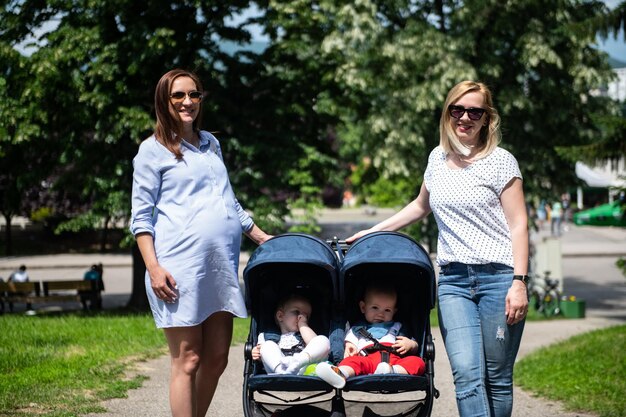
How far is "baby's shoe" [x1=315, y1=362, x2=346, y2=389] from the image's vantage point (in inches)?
179

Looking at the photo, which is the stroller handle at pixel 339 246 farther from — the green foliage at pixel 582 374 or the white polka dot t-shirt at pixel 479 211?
the green foliage at pixel 582 374

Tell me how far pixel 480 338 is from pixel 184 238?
161 cm

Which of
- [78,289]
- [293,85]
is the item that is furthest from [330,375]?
[78,289]

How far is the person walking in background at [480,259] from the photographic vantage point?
4.47 m

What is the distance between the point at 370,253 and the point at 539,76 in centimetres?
1725

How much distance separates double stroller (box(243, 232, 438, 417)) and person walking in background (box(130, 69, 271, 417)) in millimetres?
237

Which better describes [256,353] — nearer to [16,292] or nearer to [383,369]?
[383,369]

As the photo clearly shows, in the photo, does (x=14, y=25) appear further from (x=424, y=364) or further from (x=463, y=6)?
(x=424, y=364)

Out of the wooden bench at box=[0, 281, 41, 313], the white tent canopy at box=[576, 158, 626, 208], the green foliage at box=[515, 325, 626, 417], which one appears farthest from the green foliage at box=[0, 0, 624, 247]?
the green foliage at box=[515, 325, 626, 417]

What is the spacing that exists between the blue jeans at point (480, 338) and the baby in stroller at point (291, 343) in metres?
0.77

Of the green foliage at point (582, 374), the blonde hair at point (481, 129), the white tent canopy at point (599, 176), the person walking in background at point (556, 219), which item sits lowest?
the person walking in background at point (556, 219)

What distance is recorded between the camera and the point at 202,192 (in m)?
4.82

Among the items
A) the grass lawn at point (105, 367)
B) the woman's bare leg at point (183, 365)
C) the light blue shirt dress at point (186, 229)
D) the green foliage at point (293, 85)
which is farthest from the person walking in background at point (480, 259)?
the green foliage at point (293, 85)

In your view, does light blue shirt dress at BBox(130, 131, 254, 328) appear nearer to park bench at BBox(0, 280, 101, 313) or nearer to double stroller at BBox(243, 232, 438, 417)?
double stroller at BBox(243, 232, 438, 417)
